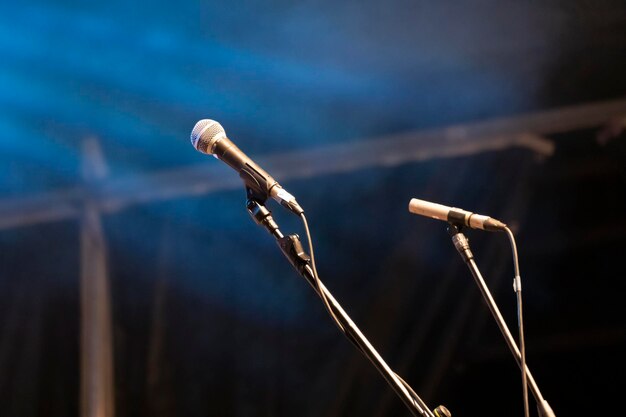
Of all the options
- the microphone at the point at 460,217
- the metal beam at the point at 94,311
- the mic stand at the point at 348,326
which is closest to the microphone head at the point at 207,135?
the mic stand at the point at 348,326

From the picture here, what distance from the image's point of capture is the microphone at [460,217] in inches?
52.0

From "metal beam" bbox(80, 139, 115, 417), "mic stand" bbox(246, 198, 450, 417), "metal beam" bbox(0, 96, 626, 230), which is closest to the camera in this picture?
"mic stand" bbox(246, 198, 450, 417)

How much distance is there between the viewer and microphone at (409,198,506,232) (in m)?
1.32

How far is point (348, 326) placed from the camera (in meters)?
1.19

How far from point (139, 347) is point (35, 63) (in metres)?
1.06

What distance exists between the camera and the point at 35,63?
7.91 ft

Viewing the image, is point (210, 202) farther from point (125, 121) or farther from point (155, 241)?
point (125, 121)

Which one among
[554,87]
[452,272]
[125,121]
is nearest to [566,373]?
[452,272]

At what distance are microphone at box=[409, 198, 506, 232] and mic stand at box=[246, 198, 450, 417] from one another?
11.6 inches

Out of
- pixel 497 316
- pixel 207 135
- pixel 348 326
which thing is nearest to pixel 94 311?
pixel 207 135

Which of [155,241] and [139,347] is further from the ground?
[155,241]

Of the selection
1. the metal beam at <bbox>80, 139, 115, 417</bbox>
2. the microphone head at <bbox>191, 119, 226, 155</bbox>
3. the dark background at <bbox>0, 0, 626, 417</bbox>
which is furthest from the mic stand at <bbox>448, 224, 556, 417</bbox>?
the metal beam at <bbox>80, 139, 115, 417</bbox>

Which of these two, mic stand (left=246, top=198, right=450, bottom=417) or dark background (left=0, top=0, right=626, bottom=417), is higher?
dark background (left=0, top=0, right=626, bottom=417)

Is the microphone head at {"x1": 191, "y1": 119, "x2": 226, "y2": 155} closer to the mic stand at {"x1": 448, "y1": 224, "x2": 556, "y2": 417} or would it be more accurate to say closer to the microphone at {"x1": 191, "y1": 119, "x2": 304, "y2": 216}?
the microphone at {"x1": 191, "y1": 119, "x2": 304, "y2": 216}
